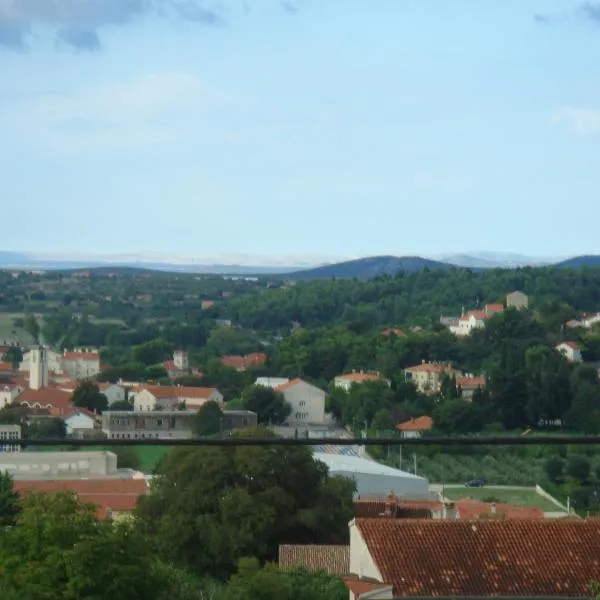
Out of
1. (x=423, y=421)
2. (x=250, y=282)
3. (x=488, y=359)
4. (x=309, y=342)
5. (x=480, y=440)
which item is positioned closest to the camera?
(x=480, y=440)

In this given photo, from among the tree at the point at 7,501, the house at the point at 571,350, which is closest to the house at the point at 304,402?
the house at the point at 571,350

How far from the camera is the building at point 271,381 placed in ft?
158

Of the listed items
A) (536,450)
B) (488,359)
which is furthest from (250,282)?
(536,450)

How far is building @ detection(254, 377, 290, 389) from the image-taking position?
48031mm

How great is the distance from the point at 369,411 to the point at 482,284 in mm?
28559

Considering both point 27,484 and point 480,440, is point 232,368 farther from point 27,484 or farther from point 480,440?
point 480,440

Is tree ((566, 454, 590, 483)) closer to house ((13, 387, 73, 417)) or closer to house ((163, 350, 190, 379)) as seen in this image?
house ((13, 387, 73, 417))

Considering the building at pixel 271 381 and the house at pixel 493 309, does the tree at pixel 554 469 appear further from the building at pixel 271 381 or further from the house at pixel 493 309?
the house at pixel 493 309

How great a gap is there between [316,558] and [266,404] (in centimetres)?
3110

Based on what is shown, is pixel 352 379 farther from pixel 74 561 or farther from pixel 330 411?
pixel 74 561

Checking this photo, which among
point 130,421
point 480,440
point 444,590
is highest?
point 480,440

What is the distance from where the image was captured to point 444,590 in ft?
35.7

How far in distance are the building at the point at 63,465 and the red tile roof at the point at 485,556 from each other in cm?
1451

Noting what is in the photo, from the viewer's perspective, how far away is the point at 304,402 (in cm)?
4497
